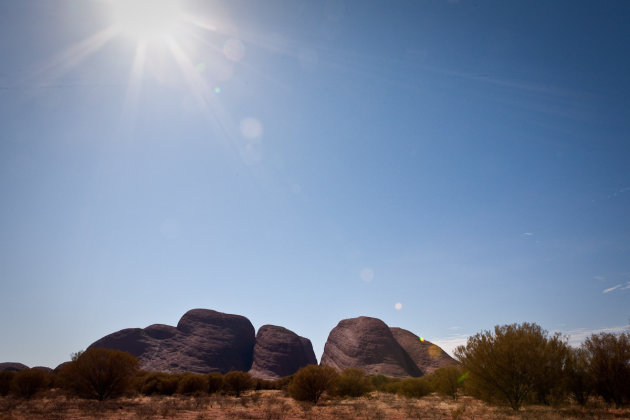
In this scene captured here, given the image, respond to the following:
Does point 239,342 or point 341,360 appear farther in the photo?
point 239,342

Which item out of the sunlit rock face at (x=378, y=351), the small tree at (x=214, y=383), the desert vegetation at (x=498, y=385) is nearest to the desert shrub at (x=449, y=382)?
the desert vegetation at (x=498, y=385)

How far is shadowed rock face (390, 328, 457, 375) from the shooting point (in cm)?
8288

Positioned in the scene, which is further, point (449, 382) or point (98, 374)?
point (449, 382)

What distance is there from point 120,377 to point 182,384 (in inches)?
408

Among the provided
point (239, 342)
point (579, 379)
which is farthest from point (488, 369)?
point (239, 342)

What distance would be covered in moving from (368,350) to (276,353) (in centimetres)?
2523

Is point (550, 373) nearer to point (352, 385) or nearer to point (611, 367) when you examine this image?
point (611, 367)

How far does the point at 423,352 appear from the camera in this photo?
288 feet

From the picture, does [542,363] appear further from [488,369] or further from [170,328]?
[170,328]

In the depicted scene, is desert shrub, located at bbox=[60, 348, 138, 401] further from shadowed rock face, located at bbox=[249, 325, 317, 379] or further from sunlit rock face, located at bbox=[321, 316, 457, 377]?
shadowed rock face, located at bbox=[249, 325, 317, 379]

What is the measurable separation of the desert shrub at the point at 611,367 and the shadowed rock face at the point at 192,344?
257ft

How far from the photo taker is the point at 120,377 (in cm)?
2291

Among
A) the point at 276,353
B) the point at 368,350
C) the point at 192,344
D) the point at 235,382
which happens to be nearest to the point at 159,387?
the point at 235,382

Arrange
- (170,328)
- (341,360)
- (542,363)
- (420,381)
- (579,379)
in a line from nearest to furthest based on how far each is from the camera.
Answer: (542,363), (579,379), (420,381), (341,360), (170,328)
